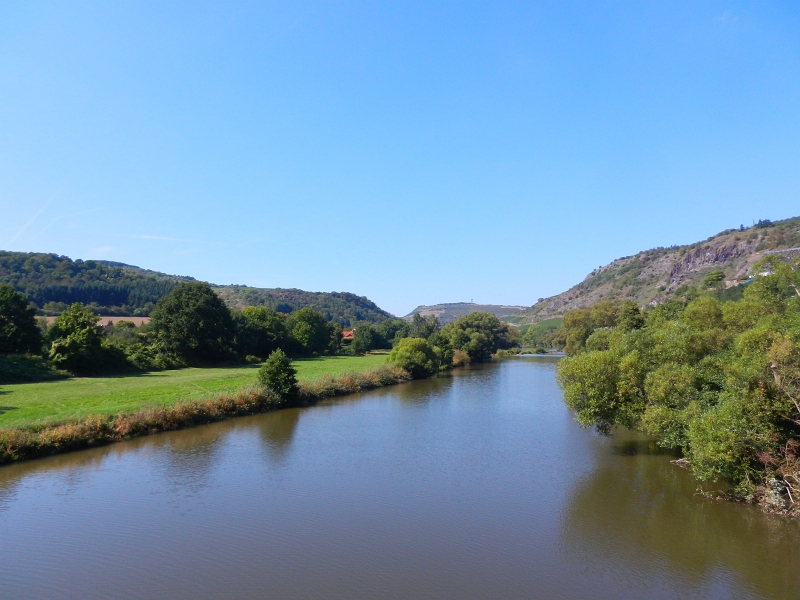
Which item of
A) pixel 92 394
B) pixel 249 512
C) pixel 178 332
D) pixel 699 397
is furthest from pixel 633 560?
pixel 178 332

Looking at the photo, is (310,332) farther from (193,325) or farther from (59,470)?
(59,470)

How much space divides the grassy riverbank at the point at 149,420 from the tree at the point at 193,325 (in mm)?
18280

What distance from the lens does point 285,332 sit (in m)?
79.9

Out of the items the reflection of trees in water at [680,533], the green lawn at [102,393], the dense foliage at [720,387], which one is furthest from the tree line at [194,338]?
the reflection of trees in water at [680,533]

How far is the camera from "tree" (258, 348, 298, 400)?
1556 inches

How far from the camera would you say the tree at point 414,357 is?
204 ft

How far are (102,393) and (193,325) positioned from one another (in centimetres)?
2435

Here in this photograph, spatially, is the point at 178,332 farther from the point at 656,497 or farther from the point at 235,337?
the point at 656,497

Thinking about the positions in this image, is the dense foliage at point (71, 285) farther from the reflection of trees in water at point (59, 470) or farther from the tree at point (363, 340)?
the reflection of trees in water at point (59, 470)

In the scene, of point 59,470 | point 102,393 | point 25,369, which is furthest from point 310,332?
point 59,470

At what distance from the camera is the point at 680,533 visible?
16312 millimetres

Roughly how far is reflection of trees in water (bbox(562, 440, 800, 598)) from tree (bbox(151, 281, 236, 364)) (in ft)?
156

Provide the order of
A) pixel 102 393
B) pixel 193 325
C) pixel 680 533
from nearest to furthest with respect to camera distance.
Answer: pixel 680 533 → pixel 102 393 → pixel 193 325

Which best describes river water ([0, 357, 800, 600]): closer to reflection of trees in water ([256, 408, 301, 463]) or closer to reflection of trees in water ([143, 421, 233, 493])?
reflection of trees in water ([143, 421, 233, 493])
